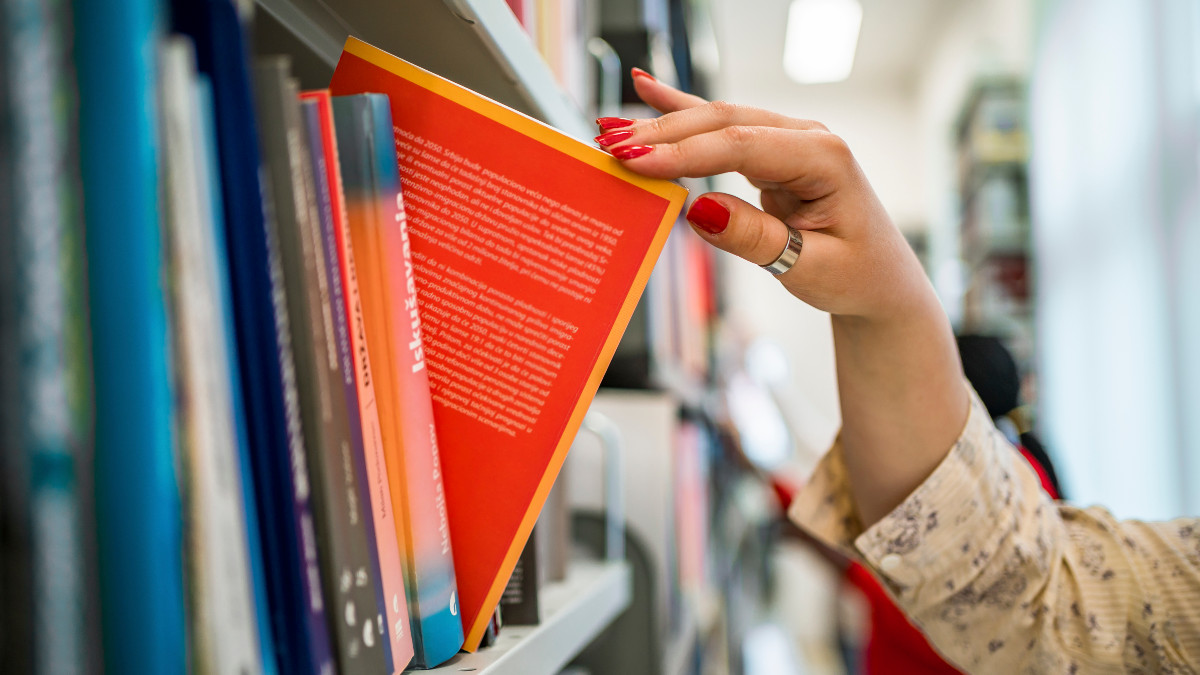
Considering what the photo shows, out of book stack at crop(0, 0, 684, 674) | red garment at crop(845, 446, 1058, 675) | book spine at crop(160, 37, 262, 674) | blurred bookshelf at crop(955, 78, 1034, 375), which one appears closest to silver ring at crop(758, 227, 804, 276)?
book stack at crop(0, 0, 684, 674)

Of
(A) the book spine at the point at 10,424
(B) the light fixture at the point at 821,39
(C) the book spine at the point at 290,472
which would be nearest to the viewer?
(A) the book spine at the point at 10,424

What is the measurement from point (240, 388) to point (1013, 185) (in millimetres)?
4490

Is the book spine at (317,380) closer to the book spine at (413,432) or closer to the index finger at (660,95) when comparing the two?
the book spine at (413,432)

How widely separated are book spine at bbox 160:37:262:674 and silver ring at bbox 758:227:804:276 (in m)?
0.33

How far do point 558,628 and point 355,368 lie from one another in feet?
1.08

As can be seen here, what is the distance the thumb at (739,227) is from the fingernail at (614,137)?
6cm

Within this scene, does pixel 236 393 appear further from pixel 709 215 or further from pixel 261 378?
pixel 709 215

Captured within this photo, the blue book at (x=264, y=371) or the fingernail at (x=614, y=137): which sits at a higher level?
the fingernail at (x=614, y=137)

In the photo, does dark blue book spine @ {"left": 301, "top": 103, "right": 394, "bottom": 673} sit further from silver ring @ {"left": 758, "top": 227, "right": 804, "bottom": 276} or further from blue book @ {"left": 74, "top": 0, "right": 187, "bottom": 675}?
silver ring @ {"left": 758, "top": 227, "right": 804, "bottom": 276}

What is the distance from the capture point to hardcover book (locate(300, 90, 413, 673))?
1.19 ft

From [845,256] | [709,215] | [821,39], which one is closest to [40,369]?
[709,215]

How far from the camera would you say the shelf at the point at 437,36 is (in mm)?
460

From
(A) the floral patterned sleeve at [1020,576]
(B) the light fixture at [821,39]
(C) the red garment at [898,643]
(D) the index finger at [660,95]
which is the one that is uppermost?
(B) the light fixture at [821,39]

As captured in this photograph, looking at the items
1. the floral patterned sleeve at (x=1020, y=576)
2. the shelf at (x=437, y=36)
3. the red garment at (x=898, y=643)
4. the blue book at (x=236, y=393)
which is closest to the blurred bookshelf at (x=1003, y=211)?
the red garment at (x=898, y=643)
